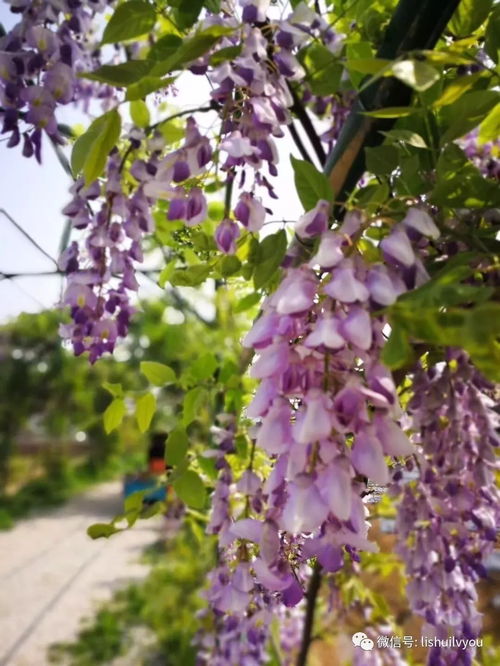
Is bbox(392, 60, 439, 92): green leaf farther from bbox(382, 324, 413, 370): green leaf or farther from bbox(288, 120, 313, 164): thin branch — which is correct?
bbox(288, 120, 313, 164): thin branch

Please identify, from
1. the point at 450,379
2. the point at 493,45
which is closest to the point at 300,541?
the point at 450,379

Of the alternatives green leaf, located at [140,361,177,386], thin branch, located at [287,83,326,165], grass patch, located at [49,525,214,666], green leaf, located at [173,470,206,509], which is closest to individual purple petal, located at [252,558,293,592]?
green leaf, located at [173,470,206,509]

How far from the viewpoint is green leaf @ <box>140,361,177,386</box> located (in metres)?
0.77

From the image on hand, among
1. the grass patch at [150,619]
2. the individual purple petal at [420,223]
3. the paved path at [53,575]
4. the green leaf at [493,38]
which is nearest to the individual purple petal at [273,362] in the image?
the individual purple petal at [420,223]

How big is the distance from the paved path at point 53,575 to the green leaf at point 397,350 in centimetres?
301

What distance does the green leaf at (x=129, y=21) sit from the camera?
441 mm

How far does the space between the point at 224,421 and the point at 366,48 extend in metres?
0.55

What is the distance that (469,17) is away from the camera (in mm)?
551

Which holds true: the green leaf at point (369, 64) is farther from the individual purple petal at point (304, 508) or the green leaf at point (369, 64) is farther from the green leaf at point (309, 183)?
the individual purple petal at point (304, 508)

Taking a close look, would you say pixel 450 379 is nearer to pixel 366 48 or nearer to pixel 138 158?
pixel 366 48

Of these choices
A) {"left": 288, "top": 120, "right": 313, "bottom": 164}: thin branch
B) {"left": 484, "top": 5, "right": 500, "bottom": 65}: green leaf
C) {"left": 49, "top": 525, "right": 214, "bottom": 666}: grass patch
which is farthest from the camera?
{"left": 49, "top": 525, "right": 214, "bottom": 666}: grass patch

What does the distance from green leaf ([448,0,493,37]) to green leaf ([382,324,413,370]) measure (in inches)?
16.5

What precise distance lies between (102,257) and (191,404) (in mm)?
229

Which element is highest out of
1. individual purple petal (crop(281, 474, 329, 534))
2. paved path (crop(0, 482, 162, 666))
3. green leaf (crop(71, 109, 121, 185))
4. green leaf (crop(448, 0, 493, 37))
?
green leaf (crop(448, 0, 493, 37))
